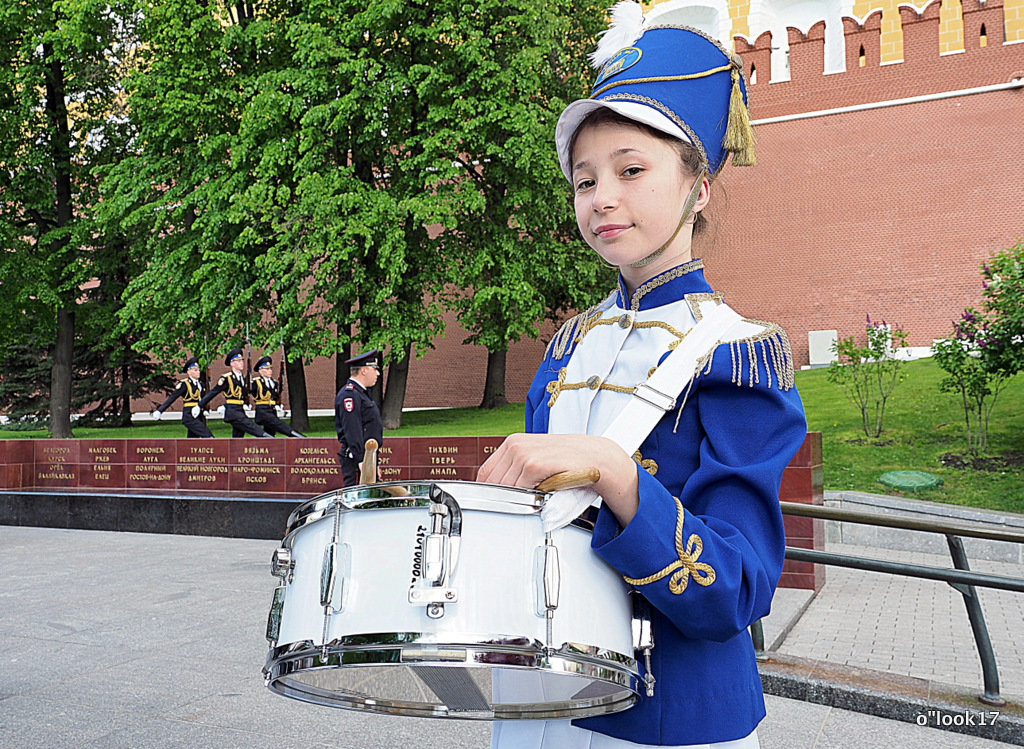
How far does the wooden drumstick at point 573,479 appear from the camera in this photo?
112 cm

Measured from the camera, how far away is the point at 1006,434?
45.9 feet

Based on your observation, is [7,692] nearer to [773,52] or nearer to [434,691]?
[434,691]

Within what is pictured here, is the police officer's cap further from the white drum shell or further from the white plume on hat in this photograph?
the white drum shell

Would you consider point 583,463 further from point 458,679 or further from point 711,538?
point 458,679

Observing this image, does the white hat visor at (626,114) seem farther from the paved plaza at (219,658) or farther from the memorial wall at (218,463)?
the memorial wall at (218,463)

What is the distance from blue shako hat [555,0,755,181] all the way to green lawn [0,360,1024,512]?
11763 mm

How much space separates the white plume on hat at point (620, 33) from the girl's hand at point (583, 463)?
79 cm

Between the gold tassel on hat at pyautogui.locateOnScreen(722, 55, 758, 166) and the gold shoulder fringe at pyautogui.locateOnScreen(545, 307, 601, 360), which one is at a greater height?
the gold tassel on hat at pyautogui.locateOnScreen(722, 55, 758, 166)

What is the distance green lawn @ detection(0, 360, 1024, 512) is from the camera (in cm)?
1233

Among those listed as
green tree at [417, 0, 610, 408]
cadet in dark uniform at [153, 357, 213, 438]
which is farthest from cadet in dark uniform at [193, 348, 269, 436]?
green tree at [417, 0, 610, 408]

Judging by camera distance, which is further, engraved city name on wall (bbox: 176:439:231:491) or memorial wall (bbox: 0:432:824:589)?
engraved city name on wall (bbox: 176:439:231:491)

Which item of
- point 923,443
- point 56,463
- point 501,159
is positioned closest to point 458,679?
point 923,443

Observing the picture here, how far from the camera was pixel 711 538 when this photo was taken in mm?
1158

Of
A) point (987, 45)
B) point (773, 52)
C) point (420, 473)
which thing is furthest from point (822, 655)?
point (773, 52)
